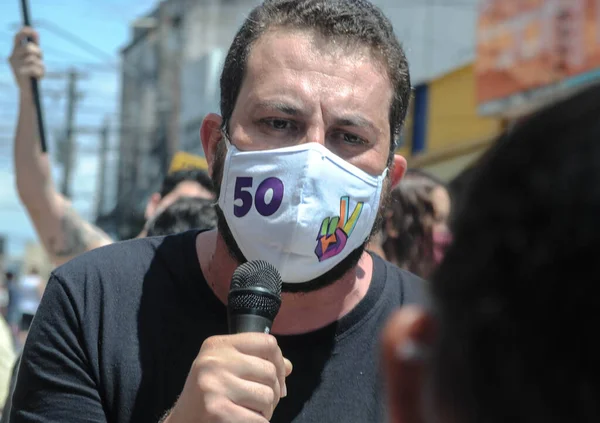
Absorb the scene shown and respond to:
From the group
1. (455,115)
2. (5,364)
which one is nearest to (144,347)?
(5,364)

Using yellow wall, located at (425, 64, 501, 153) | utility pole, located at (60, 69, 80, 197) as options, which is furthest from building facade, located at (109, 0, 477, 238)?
utility pole, located at (60, 69, 80, 197)

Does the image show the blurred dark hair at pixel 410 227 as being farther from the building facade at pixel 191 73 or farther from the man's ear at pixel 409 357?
the building facade at pixel 191 73

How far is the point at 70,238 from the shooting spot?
414 cm

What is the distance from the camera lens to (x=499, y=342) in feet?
2.48

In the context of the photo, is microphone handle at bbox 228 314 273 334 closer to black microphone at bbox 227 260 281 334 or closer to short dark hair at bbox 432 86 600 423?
black microphone at bbox 227 260 281 334

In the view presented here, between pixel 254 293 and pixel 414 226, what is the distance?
246 centimetres

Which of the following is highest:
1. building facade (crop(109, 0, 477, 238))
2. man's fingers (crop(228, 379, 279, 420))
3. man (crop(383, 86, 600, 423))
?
man (crop(383, 86, 600, 423))

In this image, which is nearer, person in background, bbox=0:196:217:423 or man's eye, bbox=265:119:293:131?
man's eye, bbox=265:119:293:131

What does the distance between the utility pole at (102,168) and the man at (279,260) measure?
3500 cm

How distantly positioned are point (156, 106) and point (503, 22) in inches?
1028

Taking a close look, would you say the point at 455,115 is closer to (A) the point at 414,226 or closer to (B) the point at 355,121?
(A) the point at 414,226

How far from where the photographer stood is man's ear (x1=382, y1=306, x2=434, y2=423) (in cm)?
84

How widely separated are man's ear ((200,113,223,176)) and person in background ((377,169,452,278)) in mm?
1680

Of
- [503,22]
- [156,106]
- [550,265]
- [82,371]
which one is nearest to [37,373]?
[82,371]
